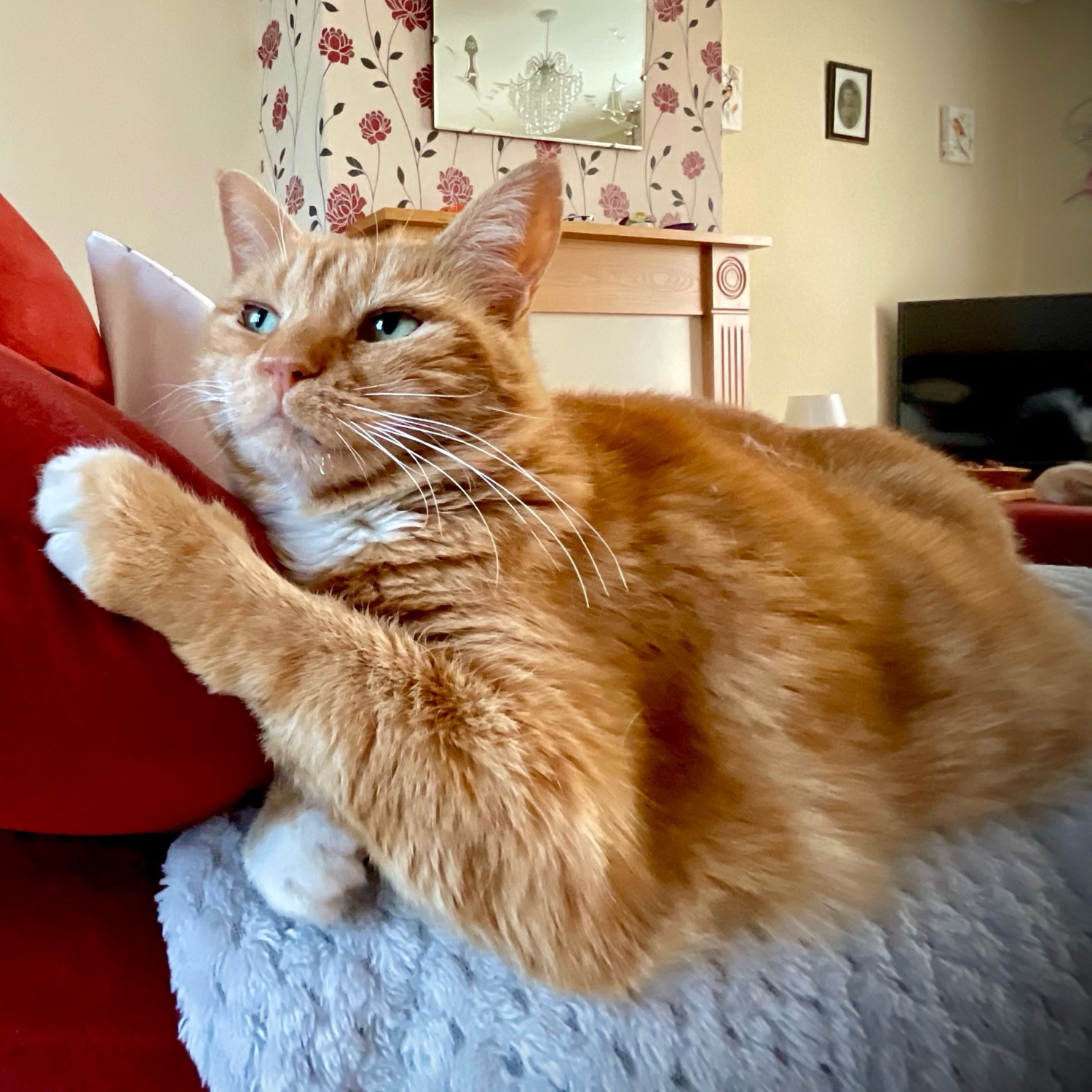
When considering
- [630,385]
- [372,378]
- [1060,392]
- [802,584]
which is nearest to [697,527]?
[802,584]

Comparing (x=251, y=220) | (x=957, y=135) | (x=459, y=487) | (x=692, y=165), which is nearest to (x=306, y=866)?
(x=459, y=487)

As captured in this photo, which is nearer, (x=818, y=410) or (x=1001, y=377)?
(x=818, y=410)

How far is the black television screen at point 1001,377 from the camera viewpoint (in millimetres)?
3998

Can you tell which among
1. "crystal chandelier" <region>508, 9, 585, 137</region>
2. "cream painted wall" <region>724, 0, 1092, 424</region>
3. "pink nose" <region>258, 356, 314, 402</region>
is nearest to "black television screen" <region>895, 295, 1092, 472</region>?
"cream painted wall" <region>724, 0, 1092, 424</region>

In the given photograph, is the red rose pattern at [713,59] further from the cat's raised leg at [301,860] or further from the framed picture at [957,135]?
the cat's raised leg at [301,860]

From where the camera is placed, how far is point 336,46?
2.68 meters

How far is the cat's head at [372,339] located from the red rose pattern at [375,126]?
197cm

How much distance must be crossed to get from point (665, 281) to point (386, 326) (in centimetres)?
245

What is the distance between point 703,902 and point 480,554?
1.12 feet

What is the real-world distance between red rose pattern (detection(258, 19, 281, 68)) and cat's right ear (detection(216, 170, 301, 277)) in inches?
88.8

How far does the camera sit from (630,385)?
3150 mm

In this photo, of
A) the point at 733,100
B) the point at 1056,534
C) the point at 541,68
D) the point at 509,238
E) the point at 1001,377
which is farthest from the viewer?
the point at 1001,377

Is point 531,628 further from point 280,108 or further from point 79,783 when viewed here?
point 280,108

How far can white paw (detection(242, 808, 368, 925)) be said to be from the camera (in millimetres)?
600
